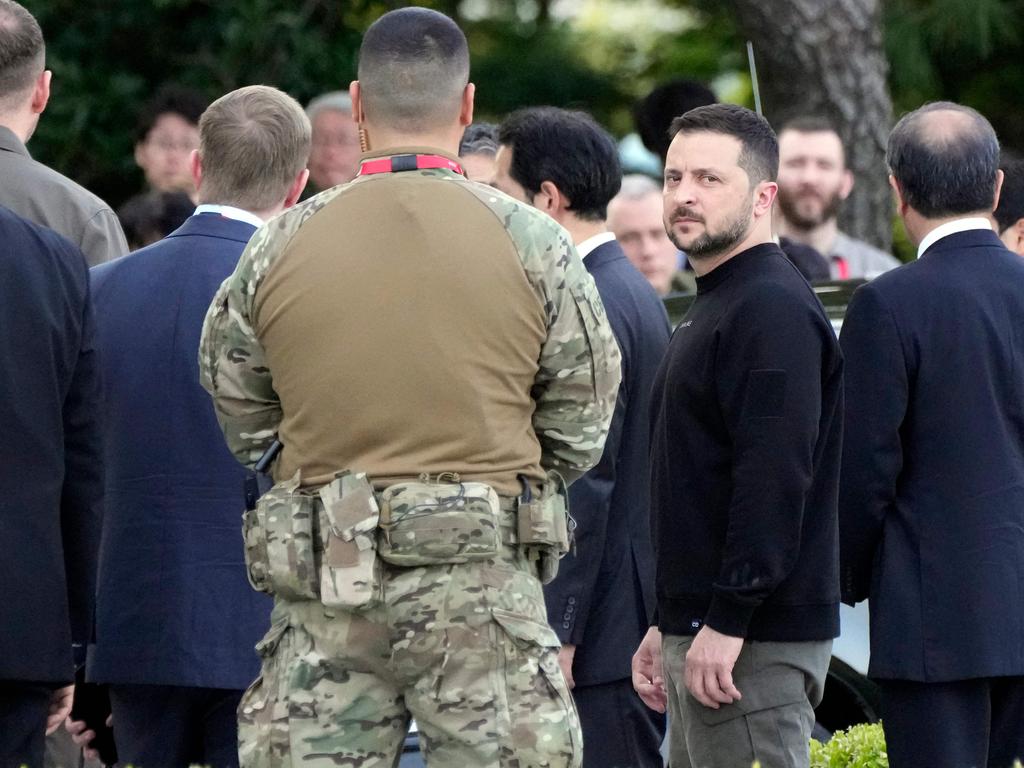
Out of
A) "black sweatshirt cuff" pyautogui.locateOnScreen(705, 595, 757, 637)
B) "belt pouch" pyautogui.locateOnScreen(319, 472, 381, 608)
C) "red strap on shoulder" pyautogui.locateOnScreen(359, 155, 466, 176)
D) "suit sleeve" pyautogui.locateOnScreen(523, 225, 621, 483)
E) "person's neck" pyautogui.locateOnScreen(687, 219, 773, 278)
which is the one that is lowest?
"black sweatshirt cuff" pyautogui.locateOnScreen(705, 595, 757, 637)

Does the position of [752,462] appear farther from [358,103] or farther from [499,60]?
[499,60]

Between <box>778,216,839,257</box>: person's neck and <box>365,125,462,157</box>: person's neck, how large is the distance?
158 inches

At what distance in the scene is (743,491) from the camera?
150 inches

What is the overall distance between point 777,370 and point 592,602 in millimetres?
1163

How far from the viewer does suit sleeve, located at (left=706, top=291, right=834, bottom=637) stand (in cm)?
379

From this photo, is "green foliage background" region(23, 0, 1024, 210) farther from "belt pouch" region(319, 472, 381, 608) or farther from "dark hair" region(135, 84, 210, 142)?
"belt pouch" region(319, 472, 381, 608)

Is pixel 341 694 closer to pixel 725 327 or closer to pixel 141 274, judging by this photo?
pixel 725 327

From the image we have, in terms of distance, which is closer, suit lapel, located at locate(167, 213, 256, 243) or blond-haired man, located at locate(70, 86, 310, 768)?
blond-haired man, located at locate(70, 86, 310, 768)

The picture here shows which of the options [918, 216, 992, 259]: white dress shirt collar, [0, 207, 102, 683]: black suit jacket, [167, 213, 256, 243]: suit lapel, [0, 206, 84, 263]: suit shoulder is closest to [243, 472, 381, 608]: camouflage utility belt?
[0, 207, 102, 683]: black suit jacket

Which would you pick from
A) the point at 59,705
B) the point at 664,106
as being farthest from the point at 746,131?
the point at 664,106

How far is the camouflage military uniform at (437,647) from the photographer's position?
3262mm

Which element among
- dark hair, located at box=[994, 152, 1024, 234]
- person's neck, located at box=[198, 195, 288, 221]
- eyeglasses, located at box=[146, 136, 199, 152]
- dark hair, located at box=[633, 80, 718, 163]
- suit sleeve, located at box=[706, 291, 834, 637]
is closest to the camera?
suit sleeve, located at box=[706, 291, 834, 637]

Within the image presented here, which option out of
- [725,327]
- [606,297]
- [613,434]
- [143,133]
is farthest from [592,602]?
Answer: [143,133]

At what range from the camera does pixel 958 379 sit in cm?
418
